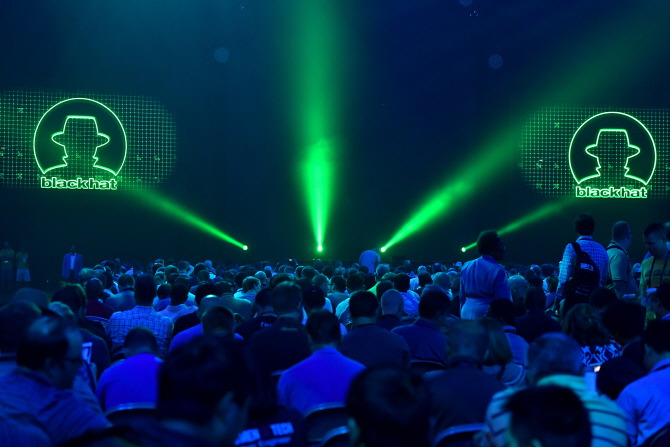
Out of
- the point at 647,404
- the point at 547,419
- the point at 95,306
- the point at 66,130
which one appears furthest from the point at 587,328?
the point at 66,130

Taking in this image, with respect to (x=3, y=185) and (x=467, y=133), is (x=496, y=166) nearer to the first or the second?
(x=467, y=133)

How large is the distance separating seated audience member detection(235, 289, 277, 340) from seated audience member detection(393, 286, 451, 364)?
822mm

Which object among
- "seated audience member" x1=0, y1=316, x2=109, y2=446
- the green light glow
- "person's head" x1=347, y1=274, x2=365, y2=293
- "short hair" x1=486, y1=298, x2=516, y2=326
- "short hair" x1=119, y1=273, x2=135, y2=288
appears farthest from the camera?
the green light glow

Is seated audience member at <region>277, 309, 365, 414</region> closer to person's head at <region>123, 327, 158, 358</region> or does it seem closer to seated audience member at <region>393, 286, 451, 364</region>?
person's head at <region>123, 327, 158, 358</region>

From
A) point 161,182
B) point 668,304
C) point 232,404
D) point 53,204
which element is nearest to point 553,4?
point 161,182

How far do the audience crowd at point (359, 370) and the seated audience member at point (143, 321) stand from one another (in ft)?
0.04

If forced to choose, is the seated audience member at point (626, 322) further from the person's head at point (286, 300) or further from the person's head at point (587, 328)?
the person's head at point (286, 300)

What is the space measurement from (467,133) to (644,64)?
163 inches

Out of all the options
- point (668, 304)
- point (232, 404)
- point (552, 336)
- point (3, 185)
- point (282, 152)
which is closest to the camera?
point (232, 404)

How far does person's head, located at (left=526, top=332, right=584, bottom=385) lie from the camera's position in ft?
7.55

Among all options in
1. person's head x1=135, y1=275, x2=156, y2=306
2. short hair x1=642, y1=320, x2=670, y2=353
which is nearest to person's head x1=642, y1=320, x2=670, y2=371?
short hair x1=642, y1=320, x2=670, y2=353

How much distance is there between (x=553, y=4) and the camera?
15.7 m

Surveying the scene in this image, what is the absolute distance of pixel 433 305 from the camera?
13.5ft

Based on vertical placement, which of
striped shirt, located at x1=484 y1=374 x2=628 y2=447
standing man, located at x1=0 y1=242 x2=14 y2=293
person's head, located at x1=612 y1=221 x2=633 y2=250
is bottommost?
striped shirt, located at x1=484 y1=374 x2=628 y2=447
